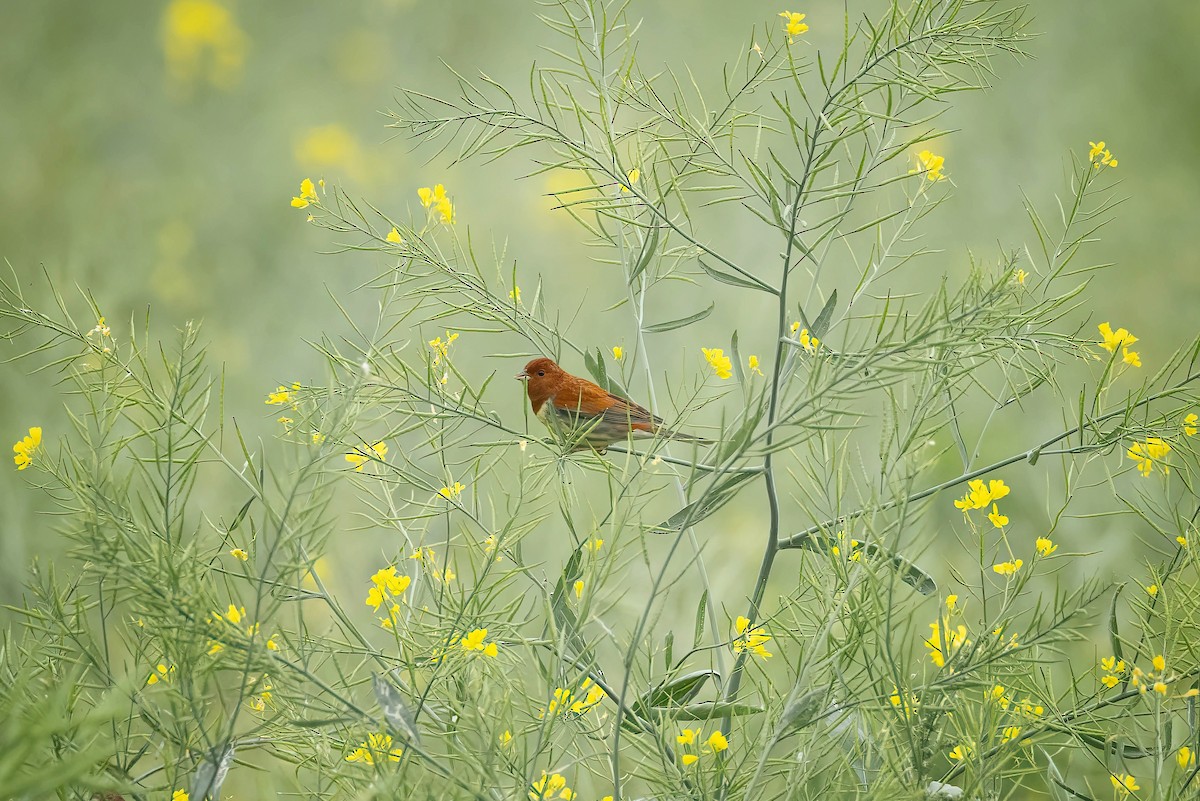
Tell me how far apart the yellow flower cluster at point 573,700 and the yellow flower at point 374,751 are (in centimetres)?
7

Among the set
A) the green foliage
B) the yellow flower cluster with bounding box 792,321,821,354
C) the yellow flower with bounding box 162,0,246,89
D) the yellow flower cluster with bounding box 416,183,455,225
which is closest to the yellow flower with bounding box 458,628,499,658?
the green foliage

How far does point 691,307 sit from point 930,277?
0.47 m

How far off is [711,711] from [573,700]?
81mm

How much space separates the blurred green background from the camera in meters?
1.89

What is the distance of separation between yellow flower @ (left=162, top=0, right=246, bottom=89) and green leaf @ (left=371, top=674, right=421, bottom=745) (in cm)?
200

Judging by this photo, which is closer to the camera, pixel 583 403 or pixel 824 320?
pixel 824 320

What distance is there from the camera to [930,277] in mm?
2068

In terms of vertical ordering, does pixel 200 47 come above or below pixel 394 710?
above

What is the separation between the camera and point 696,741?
503 millimetres

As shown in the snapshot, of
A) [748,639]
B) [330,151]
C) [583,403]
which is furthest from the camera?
[330,151]

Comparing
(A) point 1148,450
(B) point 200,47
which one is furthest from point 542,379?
(B) point 200,47

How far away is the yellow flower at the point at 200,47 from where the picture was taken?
2.16 metres

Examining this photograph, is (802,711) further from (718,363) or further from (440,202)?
(440,202)

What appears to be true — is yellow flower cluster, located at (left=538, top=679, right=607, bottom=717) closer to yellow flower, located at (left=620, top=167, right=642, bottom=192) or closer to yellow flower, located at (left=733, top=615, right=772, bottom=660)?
yellow flower, located at (left=733, top=615, right=772, bottom=660)
